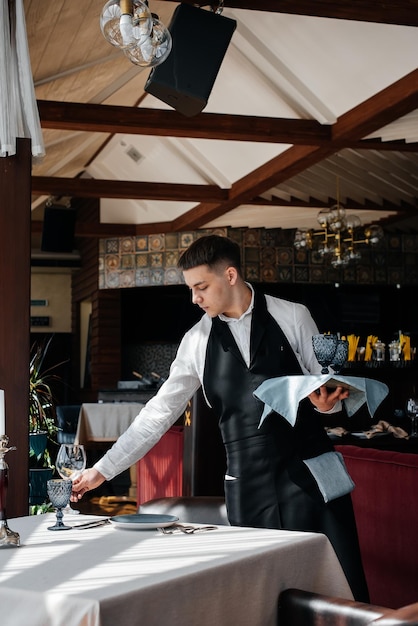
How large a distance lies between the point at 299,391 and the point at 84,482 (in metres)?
0.72

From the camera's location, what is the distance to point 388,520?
11.9 feet

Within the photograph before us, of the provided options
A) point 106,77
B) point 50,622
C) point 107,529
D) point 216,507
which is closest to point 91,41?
point 106,77

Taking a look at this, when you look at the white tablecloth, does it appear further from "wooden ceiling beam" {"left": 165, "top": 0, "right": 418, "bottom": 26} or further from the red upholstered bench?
the red upholstered bench

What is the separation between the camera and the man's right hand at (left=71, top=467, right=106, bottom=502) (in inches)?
103

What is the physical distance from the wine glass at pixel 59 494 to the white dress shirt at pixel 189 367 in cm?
39

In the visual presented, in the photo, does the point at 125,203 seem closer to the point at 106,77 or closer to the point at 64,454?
the point at 106,77

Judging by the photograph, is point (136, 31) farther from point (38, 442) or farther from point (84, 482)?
point (38, 442)

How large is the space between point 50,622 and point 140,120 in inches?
273

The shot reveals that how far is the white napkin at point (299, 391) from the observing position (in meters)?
2.36

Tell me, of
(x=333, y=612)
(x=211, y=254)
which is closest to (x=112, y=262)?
(x=211, y=254)

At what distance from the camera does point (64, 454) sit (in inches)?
98.1

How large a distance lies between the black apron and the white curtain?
4.58 feet

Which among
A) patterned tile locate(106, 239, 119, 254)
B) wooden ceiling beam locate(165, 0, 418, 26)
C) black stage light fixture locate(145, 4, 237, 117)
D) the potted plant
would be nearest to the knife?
the potted plant

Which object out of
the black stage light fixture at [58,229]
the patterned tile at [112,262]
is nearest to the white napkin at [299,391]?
the black stage light fixture at [58,229]
